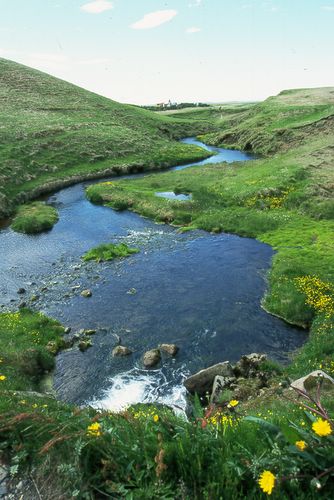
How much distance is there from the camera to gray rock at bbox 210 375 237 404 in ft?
47.4

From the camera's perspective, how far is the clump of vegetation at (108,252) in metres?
33.4

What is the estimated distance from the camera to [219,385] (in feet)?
Result: 49.9

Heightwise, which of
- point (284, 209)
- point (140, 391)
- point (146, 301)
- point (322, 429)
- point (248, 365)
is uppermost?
point (322, 429)

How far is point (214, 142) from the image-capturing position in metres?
113

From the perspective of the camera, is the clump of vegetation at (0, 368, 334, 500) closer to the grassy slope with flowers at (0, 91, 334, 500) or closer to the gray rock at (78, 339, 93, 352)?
the grassy slope with flowers at (0, 91, 334, 500)

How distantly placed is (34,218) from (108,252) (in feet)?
48.8

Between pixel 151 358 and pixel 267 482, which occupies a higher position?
pixel 267 482

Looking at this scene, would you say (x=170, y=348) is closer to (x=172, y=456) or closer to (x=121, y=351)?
(x=121, y=351)

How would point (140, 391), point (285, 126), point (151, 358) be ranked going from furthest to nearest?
point (285, 126) < point (151, 358) < point (140, 391)

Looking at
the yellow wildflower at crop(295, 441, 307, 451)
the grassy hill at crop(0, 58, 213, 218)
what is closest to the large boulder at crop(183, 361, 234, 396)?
the yellow wildflower at crop(295, 441, 307, 451)

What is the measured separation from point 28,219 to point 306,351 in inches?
1375

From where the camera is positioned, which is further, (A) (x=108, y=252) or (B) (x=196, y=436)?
(A) (x=108, y=252)

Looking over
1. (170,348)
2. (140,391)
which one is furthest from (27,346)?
(170,348)

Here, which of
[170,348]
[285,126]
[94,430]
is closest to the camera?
[94,430]
